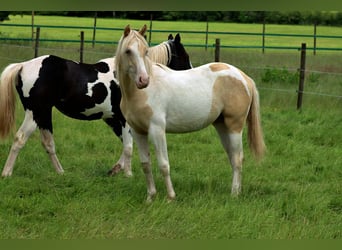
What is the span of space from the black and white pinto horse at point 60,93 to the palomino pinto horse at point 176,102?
809mm

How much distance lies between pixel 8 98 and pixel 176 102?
6.36ft

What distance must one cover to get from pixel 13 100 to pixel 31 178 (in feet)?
2.87

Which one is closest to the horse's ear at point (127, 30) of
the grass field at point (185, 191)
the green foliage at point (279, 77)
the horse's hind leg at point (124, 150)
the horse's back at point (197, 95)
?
the horse's back at point (197, 95)

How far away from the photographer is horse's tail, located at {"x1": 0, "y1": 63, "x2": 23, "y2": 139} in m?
5.78

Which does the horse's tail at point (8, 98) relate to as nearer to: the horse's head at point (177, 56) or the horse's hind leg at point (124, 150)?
the horse's hind leg at point (124, 150)

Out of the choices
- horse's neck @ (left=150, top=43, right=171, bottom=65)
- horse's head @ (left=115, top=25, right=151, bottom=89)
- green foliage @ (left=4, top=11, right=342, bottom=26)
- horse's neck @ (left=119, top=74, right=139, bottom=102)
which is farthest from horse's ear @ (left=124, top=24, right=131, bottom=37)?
horse's neck @ (left=150, top=43, right=171, bottom=65)

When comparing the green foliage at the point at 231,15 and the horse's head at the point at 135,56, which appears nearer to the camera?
the green foliage at the point at 231,15

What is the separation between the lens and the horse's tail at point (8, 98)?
5777mm

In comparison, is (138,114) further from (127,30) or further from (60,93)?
(60,93)

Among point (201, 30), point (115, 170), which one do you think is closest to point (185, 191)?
point (115, 170)

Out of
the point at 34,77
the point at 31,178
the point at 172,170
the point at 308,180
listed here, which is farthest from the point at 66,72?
the point at 308,180

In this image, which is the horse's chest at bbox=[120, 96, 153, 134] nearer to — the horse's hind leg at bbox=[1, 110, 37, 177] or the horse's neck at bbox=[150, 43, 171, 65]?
the horse's neck at bbox=[150, 43, 171, 65]

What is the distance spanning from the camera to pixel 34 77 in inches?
227

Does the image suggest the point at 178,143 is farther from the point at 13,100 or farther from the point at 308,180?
the point at 13,100
